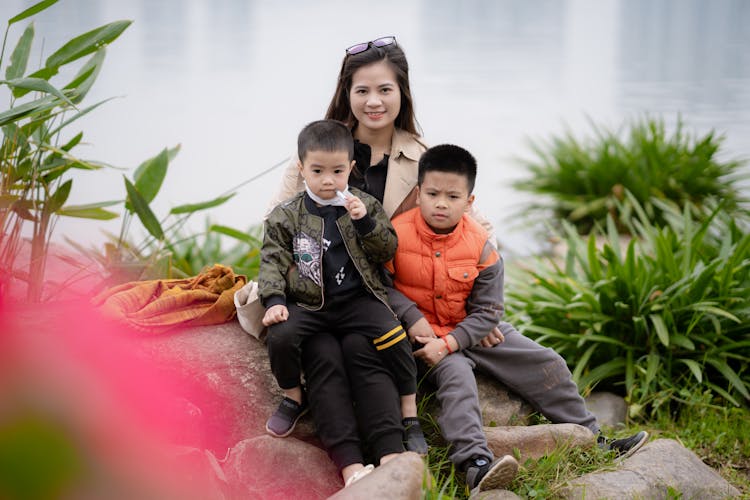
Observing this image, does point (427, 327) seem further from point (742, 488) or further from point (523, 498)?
point (742, 488)

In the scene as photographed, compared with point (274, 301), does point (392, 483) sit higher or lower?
lower

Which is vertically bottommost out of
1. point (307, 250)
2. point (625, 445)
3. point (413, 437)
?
point (625, 445)

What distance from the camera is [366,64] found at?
115 inches

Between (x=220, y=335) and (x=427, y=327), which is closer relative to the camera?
(x=427, y=327)

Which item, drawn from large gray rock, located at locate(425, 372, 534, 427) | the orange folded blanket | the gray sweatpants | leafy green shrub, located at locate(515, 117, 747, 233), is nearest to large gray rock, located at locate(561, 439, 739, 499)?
the gray sweatpants

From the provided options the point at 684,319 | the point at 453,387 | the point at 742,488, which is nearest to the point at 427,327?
the point at 453,387

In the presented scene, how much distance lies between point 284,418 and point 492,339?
81cm

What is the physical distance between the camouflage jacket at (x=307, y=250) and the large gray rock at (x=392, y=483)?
1.97 ft

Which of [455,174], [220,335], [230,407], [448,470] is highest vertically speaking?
[455,174]

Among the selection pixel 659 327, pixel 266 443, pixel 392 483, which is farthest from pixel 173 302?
pixel 659 327

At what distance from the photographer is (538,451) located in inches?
106

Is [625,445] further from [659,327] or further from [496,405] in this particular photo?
[659,327]

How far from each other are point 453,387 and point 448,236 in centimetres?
52

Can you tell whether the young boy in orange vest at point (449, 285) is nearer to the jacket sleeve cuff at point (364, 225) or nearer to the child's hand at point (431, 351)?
the child's hand at point (431, 351)
